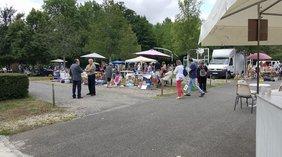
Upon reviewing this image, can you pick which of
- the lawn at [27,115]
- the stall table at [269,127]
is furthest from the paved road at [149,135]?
the stall table at [269,127]

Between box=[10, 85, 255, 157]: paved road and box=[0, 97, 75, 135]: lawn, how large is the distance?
0.69 meters

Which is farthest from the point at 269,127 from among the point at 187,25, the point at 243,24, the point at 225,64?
the point at 225,64

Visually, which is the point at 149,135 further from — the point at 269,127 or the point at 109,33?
the point at 109,33

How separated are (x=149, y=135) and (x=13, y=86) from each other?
10605 mm

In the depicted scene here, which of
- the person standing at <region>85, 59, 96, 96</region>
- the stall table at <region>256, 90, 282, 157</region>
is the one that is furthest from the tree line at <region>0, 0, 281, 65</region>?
the stall table at <region>256, 90, 282, 157</region>

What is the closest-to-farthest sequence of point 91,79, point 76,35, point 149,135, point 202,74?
point 149,135
point 91,79
point 202,74
point 76,35

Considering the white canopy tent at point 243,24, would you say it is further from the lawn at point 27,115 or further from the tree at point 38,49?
the tree at point 38,49

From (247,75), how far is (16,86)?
2639 centimetres

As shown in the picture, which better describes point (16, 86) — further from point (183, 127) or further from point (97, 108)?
point (183, 127)

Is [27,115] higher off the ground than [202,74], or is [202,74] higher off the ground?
[202,74]

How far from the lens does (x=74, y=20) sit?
259 ft

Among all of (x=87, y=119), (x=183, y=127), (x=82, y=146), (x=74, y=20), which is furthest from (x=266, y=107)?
(x=74, y=20)

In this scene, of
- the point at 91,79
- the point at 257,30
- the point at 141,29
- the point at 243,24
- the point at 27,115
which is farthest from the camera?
the point at 141,29

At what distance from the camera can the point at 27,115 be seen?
49.5 feet
